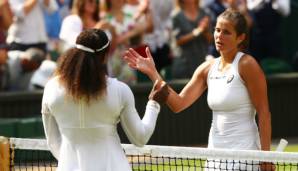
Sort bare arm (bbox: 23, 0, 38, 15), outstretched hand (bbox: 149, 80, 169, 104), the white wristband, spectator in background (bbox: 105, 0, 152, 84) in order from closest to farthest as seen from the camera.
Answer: the white wristband → outstretched hand (bbox: 149, 80, 169, 104) → bare arm (bbox: 23, 0, 38, 15) → spectator in background (bbox: 105, 0, 152, 84)

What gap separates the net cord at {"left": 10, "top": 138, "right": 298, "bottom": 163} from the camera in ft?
22.3

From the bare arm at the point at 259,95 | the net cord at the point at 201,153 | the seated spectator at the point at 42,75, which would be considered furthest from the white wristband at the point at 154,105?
the seated spectator at the point at 42,75

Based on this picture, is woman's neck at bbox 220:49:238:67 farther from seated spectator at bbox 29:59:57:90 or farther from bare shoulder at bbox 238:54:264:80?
seated spectator at bbox 29:59:57:90

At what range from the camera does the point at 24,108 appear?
43.6 feet

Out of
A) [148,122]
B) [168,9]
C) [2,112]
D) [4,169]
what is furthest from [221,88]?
[168,9]

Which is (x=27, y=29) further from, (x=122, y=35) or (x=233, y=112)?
(x=233, y=112)

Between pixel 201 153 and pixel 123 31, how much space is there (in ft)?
23.4

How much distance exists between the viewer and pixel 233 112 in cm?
702

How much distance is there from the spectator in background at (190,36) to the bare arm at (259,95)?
285 inches

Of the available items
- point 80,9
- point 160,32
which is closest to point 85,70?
point 80,9

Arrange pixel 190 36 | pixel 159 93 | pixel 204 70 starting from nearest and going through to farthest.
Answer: pixel 159 93 → pixel 204 70 → pixel 190 36

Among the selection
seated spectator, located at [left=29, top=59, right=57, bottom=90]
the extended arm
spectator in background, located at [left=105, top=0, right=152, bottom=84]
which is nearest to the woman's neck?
the extended arm

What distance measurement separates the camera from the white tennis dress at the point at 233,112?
23.0ft

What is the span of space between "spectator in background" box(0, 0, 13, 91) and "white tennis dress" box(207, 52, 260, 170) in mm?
6320
